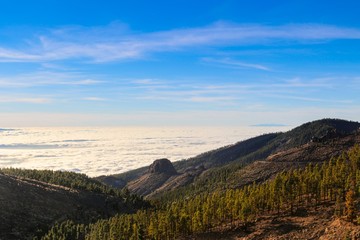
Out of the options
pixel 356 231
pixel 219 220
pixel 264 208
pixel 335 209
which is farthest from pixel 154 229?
pixel 356 231

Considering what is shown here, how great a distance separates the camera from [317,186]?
129875mm

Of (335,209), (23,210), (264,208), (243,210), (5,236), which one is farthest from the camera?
(23,210)

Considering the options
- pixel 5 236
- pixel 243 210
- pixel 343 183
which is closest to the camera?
pixel 243 210

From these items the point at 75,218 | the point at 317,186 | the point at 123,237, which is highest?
the point at 317,186

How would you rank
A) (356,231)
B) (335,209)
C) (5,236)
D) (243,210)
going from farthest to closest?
1. (5,236)
2. (243,210)
3. (335,209)
4. (356,231)

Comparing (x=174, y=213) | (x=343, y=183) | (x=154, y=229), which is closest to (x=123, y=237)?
(x=154, y=229)

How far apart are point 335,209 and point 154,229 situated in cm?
6224

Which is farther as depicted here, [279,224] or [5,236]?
[5,236]

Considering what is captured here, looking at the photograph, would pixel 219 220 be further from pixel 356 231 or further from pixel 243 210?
pixel 356 231

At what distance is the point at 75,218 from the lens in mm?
198750

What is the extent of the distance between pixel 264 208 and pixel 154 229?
44.4 m

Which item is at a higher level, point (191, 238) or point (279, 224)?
point (279, 224)

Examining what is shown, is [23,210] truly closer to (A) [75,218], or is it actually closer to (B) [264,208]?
(A) [75,218]

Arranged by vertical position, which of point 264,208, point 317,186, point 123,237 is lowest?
point 123,237
